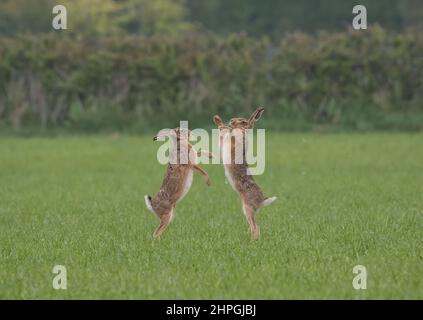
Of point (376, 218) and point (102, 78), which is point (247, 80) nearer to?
point (102, 78)

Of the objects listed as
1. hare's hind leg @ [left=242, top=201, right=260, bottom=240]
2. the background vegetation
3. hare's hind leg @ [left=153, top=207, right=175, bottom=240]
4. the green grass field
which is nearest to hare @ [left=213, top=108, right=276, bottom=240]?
hare's hind leg @ [left=242, top=201, right=260, bottom=240]

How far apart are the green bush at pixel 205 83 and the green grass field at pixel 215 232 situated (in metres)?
5.90

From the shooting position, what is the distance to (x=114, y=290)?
755 cm

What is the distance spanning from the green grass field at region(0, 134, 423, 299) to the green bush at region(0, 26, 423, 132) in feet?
19.3

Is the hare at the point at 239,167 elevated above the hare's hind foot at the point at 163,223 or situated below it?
above

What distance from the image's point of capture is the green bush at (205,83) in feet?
83.6

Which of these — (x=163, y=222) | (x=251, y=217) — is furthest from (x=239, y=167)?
(x=163, y=222)

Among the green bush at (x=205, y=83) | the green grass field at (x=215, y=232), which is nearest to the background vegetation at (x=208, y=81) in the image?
the green bush at (x=205, y=83)

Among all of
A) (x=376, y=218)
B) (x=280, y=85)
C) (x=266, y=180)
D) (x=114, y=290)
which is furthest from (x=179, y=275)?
(x=280, y=85)

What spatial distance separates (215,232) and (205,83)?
15689 mm

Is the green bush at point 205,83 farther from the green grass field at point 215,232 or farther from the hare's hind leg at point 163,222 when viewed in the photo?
the hare's hind leg at point 163,222

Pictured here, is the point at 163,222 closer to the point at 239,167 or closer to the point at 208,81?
the point at 239,167

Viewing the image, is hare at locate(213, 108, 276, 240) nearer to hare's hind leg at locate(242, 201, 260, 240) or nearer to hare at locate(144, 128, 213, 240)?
hare's hind leg at locate(242, 201, 260, 240)
